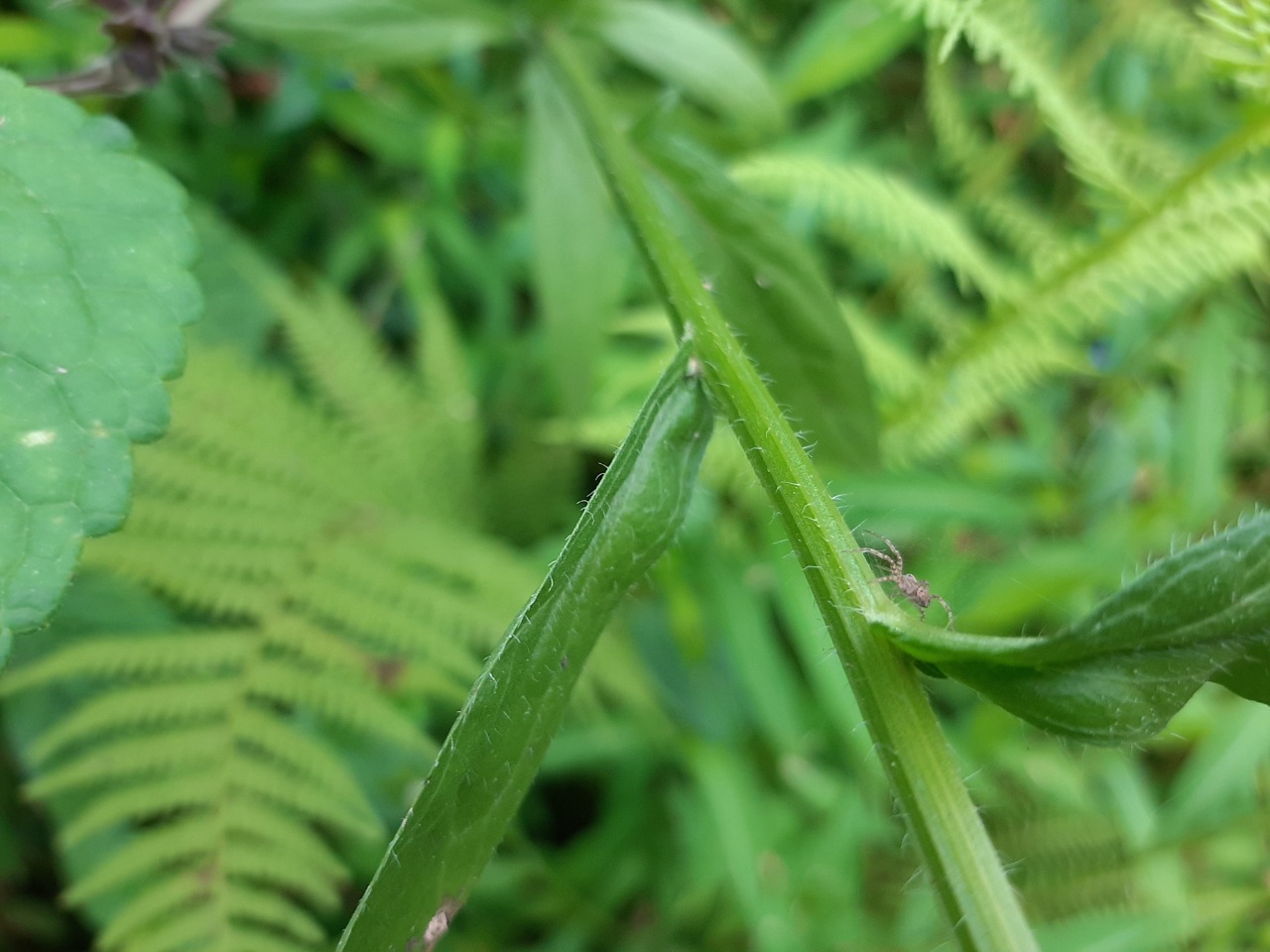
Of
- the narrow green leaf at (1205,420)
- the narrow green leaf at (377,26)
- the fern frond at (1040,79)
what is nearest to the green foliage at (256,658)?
the narrow green leaf at (377,26)

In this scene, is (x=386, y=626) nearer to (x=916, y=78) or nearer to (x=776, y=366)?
(x=776, y=366)

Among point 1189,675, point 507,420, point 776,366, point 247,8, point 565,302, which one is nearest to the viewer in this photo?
point 1189,675

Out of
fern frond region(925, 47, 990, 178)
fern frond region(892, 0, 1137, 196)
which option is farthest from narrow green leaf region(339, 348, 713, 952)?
fern frond region(925, 47, 990, 178)

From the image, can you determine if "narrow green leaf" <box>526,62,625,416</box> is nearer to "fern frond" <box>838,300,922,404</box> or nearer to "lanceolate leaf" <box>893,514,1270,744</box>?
"fern frond" <box>838,300,922,404</box>

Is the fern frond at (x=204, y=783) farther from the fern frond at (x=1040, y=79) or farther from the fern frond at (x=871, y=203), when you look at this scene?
the fern frond at (x=1040, y=79)

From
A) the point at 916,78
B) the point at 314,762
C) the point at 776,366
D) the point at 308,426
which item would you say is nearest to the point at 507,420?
the point at 308,426
